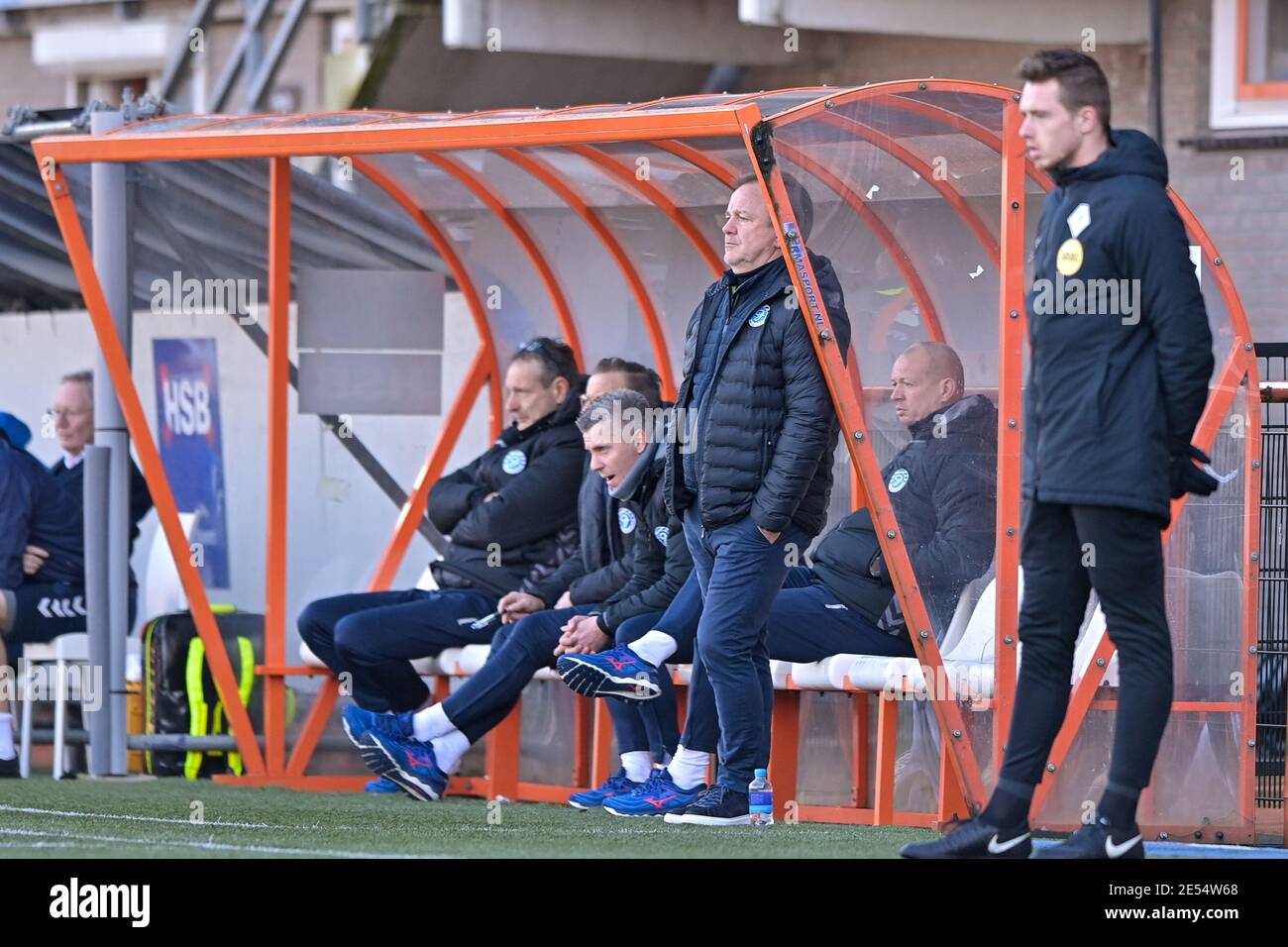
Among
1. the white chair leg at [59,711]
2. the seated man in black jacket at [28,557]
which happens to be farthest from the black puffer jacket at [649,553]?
the seated man in black jacket at [28,557]

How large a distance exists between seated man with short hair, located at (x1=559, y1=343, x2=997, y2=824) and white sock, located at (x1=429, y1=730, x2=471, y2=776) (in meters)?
0.63

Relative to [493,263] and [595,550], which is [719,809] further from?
[493,263]

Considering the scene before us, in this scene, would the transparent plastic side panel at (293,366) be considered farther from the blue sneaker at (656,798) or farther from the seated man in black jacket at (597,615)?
the blue sneaker at (656,798)

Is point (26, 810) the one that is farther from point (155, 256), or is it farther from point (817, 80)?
point (817, 80)

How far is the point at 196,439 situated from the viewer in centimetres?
1052

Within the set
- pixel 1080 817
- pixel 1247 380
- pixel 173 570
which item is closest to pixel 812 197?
pixel 1247 380

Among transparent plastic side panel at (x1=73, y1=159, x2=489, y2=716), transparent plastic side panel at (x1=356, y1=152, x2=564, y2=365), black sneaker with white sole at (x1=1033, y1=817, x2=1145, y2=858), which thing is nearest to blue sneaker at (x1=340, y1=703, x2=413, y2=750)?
transparent plastic side panel at (x1=73, y1=159, x2=489, y2=716)

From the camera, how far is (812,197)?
6.36m

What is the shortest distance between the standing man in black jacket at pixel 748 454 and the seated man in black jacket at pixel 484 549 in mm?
1660

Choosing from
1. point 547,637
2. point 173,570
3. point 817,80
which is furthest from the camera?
point 817,80

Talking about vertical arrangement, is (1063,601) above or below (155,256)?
below

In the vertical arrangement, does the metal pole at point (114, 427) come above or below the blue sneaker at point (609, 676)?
above

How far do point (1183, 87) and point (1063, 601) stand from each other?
621 cm

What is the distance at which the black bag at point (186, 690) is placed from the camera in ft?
30.3
